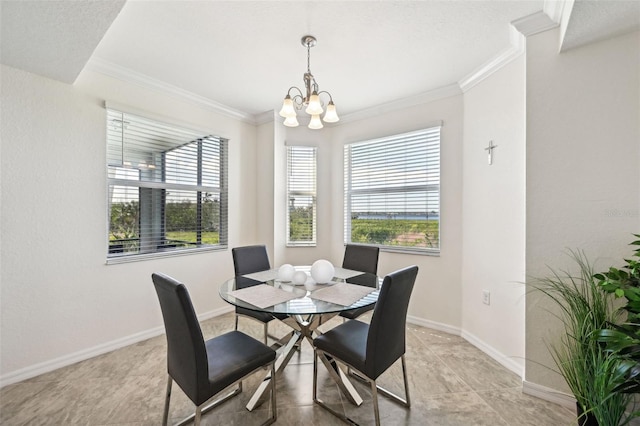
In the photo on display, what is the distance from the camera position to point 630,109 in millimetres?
1679

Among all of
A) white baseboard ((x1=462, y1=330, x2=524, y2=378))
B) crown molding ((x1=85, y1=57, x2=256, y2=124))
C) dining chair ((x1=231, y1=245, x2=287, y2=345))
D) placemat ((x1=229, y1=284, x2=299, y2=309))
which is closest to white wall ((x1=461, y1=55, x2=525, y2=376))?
white baseboard ((x1=462, y1=330, x2=524, y2=378))

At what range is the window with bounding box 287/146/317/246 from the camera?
3.84 meters

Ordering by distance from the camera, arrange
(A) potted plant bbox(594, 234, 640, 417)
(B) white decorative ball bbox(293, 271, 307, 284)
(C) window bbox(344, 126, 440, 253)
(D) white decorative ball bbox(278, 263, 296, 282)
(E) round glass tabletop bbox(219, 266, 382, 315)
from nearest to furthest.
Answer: (A) potted plant bbox(594, 234, 640, 417)
(E) round glass tabletop bbox(219, 266, 382, 315)
(B) white decorative ball bbox(293, 271, 307, 284)
(D) white decorative ball bbox(278, 263, 296, 282)
(C) window bbox(344, 126, 440, 253)

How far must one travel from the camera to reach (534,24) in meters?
1.87

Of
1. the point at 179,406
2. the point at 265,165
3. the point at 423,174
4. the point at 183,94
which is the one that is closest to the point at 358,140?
the point at 423,174

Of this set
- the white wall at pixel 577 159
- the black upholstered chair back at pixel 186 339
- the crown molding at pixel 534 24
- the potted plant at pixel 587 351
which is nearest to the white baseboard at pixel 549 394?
the white wall at pixel 577 159

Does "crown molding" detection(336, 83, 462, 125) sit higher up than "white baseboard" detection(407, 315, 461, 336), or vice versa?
"crown molding" detection(336, 83, 462, 125)

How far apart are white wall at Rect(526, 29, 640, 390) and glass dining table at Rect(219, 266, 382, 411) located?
1205 millimetres

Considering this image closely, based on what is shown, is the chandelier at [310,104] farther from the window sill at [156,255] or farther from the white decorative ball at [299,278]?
the window sill at [156,255]

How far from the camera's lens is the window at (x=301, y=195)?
384 cm

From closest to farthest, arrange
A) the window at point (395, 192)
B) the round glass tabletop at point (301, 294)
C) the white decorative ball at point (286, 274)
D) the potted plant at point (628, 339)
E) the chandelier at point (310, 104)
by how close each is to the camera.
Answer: the potted plant at point (628, 339) → the round glass tabletop at point (301, 294) → the chandelier at point (310, 104) → the white decorative ball at point (286, 274) → the window at point (395, 192)

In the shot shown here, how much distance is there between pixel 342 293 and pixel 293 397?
31.5 inches

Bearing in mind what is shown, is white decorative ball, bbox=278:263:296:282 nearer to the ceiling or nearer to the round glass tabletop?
the round glass tabletop

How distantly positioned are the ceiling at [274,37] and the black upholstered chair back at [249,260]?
5.67 feet
